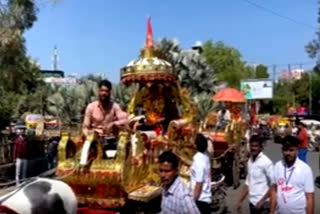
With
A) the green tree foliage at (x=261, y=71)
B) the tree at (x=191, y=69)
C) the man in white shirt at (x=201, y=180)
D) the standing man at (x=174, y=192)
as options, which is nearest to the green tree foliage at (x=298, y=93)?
the green tree foliage at (x=261, y=71)

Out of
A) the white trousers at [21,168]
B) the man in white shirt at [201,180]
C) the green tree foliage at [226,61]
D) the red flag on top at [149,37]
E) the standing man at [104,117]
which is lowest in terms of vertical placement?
A: the white trousers at [21,168]

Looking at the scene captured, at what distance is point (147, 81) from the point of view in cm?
1120

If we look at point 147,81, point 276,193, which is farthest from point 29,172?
point 276,193

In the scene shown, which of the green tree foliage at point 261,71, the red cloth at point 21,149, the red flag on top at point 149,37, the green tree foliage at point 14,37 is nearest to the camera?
the red flag on top at point 149,37

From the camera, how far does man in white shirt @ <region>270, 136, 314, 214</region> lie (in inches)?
241

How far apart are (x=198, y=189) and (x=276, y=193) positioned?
113 cm

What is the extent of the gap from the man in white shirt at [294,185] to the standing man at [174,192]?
166cm

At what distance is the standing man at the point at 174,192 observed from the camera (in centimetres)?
479

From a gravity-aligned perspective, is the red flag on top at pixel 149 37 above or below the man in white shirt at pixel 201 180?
above

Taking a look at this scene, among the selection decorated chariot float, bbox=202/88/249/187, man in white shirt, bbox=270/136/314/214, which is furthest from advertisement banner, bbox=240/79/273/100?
man in white shirt, bbox=270/136/314/214

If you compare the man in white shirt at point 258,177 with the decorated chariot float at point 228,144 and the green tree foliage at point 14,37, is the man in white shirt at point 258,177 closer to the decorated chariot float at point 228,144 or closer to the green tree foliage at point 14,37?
the decorated chariot float at point 228,144

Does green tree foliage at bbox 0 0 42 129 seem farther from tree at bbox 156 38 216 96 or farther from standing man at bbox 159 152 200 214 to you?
tree at bbox 156 38 216 96

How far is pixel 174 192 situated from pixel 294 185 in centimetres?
180

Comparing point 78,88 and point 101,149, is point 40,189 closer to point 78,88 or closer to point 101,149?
point 101,149
